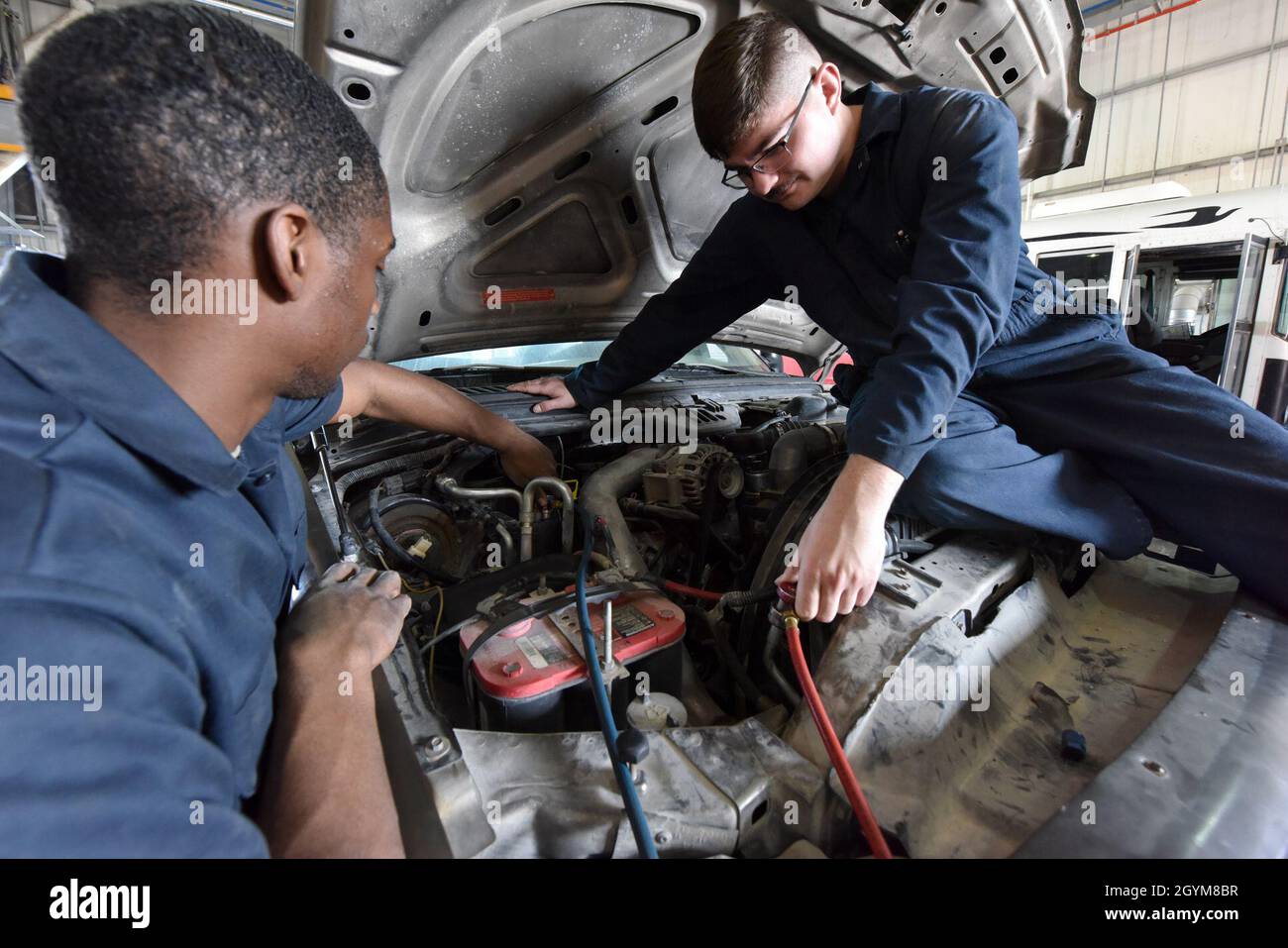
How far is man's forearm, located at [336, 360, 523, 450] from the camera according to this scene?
1627mm

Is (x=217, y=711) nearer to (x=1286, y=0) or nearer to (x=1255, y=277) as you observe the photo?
(x=1255, y=277)

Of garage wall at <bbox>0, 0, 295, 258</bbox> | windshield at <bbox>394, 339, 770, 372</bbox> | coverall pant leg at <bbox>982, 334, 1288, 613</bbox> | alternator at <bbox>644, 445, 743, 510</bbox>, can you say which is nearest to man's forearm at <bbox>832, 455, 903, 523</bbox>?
alternator at <bbox>644, 445, 743, 510</bbox>

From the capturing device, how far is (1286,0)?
7.60 m

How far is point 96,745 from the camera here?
0.51 metres

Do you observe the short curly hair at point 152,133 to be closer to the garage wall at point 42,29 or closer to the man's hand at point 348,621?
the man's hand at point 348,621

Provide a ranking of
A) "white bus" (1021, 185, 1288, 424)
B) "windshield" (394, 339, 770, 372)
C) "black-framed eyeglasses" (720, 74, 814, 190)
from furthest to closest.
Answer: "white bus" (1021, 185, 1288, 424), "windshield" (394, 339, 770, 372), "black-framed eyeglasses" (720, 74, 814, 190)

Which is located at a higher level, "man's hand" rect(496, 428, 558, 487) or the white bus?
the white bus

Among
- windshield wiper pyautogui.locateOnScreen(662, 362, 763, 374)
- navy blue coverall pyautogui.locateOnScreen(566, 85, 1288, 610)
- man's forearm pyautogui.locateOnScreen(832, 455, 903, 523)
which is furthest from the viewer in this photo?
windshield wiper pyautogui.locateOnScreen(662, 362, 763, 374)

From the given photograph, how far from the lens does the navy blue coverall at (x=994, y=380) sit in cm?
121

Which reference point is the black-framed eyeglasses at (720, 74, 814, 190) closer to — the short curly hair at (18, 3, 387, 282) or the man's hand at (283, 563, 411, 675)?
the short curly hair at (18, 3, 387, 282)

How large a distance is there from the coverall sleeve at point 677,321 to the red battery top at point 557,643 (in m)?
0.90

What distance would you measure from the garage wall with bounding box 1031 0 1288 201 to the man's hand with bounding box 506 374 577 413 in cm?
924
